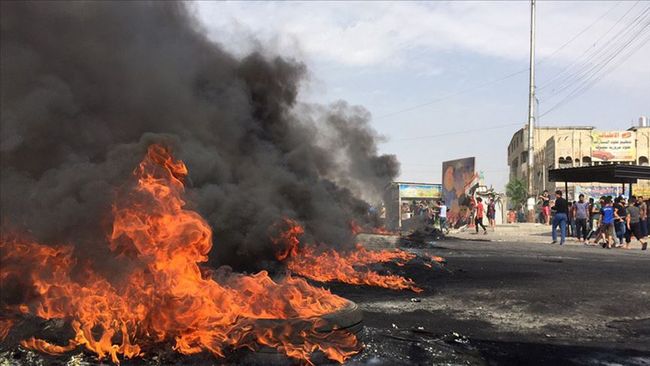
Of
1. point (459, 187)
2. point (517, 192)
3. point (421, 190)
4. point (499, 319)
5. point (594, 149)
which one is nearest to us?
point (499, 319)

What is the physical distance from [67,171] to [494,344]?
15.8ft

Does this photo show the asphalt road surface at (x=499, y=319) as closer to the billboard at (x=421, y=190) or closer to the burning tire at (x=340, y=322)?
the burning tire at (x=340, y=322)

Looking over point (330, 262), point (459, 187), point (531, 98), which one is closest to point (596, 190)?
point (531, 98)

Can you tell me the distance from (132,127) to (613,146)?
52.4 metres

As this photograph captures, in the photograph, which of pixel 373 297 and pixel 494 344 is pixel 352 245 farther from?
pixel 494 344

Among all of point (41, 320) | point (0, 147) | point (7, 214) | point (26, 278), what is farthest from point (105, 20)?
point (41, 320)

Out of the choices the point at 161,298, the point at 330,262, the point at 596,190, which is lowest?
the point at 330,262

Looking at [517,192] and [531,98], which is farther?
[517,192]

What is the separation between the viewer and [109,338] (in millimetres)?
4270

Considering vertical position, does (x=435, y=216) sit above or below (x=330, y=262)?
above

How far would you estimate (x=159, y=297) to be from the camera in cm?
445

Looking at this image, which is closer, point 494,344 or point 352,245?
point 494,344

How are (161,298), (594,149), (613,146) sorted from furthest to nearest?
(613,146), (594,149), (161,298)

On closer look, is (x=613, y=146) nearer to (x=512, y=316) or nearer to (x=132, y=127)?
(x=512, y=316)
